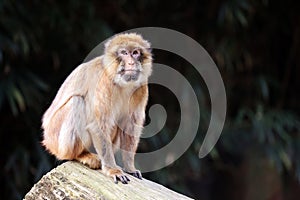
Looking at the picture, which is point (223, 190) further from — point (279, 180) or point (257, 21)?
point (257, 21)

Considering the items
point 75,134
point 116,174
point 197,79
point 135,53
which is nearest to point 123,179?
point 116,174

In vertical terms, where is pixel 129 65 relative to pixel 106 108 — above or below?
above

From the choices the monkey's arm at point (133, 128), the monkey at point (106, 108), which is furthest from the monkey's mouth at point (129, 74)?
the monkey's arm at point (133, 128)

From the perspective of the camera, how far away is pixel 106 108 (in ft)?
10.9

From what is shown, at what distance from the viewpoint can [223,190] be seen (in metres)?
8.00

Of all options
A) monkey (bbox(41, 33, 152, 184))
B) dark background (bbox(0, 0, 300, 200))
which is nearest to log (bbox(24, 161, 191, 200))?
monkey (bbox(41, 33, 152, 184))

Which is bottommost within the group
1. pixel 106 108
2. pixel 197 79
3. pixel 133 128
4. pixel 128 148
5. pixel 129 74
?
pixel 197 79

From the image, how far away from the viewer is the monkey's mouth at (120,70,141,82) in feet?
10.6

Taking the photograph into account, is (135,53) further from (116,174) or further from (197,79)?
(197,79)

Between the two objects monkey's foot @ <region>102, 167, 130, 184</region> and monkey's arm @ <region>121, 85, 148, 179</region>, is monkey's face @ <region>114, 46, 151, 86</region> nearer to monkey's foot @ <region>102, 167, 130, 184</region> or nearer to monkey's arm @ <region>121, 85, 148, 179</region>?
monkey's arm @ <region>121, 85, 148, 179</region>

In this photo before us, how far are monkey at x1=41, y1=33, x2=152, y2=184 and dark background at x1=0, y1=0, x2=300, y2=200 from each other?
2.13 m

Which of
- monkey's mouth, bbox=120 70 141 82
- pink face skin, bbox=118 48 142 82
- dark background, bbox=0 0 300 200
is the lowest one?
dark background, bbox=0 0 300 200

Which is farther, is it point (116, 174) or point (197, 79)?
point (197, 79)

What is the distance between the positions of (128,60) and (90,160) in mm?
557
